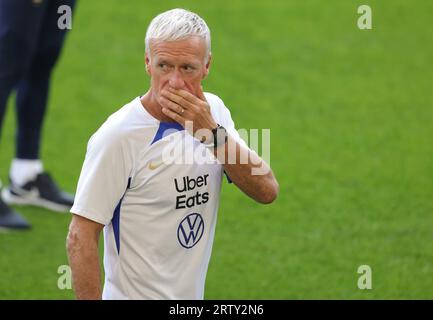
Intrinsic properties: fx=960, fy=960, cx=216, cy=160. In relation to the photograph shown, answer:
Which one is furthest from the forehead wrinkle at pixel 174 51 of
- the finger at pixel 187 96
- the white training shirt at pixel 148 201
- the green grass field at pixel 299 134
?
the green grass field at pixel 299 134

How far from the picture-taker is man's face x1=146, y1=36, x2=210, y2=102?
3469 millimetres

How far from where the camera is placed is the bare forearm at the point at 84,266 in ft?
11.3

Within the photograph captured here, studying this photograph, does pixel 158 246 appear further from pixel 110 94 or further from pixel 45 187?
pixel 110 94

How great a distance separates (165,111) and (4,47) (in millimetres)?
2905

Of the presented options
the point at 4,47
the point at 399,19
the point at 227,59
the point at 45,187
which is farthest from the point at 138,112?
the point at 399,19

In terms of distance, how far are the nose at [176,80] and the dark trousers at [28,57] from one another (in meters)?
2.83

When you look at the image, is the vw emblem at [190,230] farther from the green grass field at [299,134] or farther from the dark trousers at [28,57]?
the dark trousers at [28,57]

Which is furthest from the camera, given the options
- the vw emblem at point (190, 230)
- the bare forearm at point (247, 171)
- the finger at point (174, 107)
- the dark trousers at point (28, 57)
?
the dark trousers at point (28, 57)

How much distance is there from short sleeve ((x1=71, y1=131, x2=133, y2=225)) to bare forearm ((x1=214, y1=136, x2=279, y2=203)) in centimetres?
37

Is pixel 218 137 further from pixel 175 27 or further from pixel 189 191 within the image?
pixel 175 27

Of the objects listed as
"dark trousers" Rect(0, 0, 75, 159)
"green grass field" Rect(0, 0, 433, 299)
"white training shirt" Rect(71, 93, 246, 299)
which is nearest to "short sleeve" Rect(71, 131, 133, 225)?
"white training shirt" Rect(71, 93, 246, 299)

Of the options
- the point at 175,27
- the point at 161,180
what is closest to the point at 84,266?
the point at 161,180

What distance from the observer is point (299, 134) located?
7.96 m

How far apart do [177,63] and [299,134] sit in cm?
457
